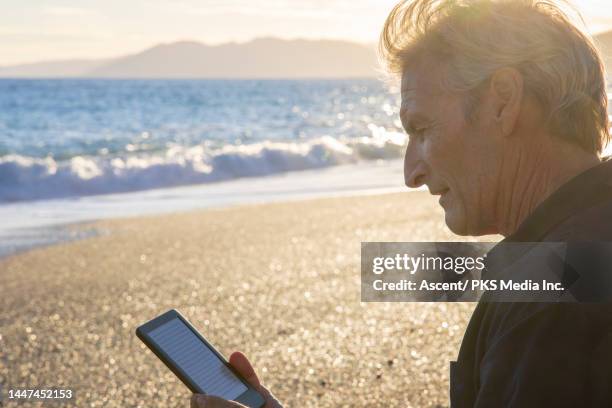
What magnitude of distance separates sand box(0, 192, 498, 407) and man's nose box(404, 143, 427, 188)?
7.29ft

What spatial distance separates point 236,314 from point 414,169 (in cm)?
380

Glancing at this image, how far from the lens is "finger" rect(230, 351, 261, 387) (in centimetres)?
222

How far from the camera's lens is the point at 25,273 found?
7152mm

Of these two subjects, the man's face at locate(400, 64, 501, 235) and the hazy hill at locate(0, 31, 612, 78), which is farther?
the hazy hill at locate(0, 31, 612, 78)

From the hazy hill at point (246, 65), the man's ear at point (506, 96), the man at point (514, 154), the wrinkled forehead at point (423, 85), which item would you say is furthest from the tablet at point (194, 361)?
the hazy hill at point (246, 65)

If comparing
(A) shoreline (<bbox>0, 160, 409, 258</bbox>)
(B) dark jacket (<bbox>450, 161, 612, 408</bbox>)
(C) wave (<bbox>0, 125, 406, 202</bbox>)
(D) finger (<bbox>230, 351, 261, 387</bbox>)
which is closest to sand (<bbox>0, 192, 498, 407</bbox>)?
(A) shoreline (<bbox>0, 160, 409, 258</bbox>)

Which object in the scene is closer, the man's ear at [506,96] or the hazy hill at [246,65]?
the man's ear at [506,96]

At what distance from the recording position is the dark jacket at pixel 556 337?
1.43 m

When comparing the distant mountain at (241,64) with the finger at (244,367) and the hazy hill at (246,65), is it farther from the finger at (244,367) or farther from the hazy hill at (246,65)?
the finger at (244,367)

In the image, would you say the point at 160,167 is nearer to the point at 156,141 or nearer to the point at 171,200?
A: the point at 171,200

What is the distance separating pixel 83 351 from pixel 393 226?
14.3 feet

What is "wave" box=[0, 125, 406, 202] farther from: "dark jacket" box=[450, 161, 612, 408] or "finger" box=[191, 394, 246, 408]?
"dark jacket" box=[450, 161, 612, 408]

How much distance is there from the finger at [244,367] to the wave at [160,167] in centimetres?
1213

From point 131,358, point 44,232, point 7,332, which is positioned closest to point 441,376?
point 131,358
